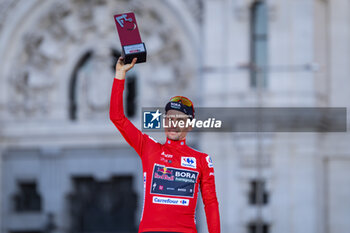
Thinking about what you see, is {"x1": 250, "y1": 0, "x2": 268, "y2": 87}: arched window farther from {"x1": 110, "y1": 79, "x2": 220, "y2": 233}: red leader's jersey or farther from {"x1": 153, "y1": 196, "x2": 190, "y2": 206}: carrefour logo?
{"x1": 153, "y1": 196, "x2": 190, "y2": 206}: carrefour logo

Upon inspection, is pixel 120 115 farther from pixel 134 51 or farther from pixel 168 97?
pixel 168 97

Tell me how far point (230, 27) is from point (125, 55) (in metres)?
15.4

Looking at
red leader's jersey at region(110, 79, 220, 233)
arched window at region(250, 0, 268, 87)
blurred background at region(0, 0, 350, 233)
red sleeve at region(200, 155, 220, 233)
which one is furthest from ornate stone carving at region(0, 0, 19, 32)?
red sleeve at region(200, 155, 220, 233)

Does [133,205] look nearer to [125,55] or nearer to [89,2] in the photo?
[89,2]

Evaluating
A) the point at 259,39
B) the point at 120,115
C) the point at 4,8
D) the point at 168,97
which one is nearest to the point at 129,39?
the point at 120,115

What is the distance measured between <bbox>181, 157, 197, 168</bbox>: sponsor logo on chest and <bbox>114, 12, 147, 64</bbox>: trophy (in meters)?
0.71

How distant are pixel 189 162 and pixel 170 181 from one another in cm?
18

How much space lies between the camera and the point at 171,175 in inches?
176

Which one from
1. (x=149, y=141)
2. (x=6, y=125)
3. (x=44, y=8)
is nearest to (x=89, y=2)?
(x=44, y=8)

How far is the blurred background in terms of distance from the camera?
749 inches

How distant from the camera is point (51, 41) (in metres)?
21.5

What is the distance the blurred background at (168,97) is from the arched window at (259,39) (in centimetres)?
3

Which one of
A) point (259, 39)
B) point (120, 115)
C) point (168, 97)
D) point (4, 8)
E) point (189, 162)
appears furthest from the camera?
point (4, 8)

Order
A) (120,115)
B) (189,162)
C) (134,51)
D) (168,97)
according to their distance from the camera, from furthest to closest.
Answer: (168,97) → (189,162) → (120,115) → (134,51)
